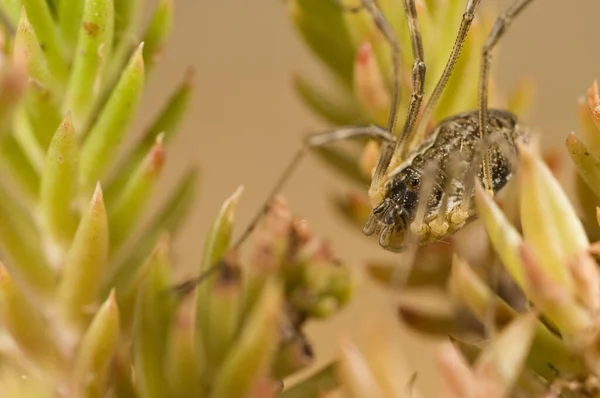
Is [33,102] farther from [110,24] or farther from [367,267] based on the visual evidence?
[367,267]

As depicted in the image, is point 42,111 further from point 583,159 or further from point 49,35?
point 583,159

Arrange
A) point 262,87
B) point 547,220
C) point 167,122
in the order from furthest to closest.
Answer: point 262,87 < point 167,122 < point 547,220

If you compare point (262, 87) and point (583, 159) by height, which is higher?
point (583, 159)

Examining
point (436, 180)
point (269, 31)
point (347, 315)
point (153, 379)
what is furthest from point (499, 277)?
point (269, 31)

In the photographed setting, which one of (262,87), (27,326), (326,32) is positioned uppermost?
(326,32)

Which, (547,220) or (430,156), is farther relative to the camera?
(430,156)

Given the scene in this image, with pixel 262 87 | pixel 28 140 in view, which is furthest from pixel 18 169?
pixel 262 87

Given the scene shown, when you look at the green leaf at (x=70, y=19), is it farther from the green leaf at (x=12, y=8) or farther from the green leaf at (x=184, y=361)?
the green leaf at (x=184, y=361)
